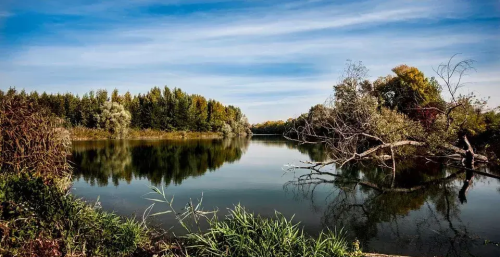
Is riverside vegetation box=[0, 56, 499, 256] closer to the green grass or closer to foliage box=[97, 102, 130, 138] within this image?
the green grass

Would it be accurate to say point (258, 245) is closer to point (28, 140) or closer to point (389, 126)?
point (28, 140)

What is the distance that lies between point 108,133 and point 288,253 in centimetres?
5341

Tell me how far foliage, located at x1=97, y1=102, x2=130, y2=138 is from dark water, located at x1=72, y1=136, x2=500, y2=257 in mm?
34449

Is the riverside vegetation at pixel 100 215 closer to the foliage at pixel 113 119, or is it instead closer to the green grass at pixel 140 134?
the green grass at pixel 140 134

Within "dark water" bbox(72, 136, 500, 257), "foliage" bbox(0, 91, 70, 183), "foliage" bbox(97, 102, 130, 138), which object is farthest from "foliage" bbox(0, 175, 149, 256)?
"foliage" bbox(97, 102, 130, 138)

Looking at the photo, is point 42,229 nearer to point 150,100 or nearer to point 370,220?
point 370,220

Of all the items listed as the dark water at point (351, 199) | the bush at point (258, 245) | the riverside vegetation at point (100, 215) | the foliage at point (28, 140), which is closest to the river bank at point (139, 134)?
the dark water at point (351, 199)

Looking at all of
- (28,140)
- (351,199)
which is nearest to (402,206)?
(351,199)

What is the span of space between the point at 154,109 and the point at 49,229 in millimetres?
60724

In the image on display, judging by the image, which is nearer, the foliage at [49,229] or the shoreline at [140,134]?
the foliage at [49,229]

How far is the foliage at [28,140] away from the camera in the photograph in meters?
8.55

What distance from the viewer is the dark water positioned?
25.1ft

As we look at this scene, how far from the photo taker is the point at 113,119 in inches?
2032

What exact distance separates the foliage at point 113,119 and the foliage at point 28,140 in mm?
44948
